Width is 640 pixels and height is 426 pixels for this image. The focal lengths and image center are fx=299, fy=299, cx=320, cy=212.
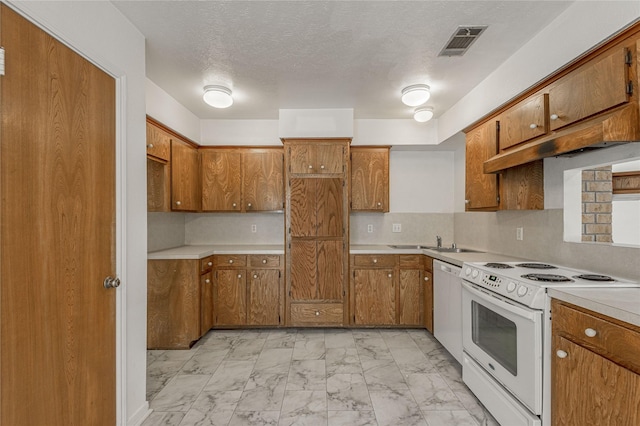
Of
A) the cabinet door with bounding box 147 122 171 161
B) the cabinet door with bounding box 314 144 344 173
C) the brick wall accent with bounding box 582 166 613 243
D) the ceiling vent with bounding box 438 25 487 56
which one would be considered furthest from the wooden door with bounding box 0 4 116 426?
the brick wall accent with bounding box 582 166 613 243

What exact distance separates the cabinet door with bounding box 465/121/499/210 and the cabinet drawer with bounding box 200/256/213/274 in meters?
2.72

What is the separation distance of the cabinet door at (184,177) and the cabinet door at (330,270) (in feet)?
4.96

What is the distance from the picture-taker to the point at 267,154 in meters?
3.57

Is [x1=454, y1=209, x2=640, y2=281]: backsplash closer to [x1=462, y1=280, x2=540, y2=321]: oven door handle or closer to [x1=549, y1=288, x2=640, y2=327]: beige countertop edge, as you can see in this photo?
[x1=549, y1=288, x2=640, y2=327]: beige countertop edge

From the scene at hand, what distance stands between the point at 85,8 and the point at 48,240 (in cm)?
114

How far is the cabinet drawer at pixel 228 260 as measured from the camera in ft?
10.9

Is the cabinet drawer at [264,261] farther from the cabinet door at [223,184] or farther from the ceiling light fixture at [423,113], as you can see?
the ceiling light fixture at [423,113]

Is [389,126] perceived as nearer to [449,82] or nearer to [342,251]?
[449,82]

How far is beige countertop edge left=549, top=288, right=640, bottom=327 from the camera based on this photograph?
3.66ft

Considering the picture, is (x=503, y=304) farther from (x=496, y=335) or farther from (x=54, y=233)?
(x=54, y=233)

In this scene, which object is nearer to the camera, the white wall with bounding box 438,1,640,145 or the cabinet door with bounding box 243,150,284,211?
the white wall with bounding box 438,1,640,145

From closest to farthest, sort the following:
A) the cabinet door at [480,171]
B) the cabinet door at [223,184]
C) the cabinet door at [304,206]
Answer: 1. the cabinet door at [480,171]
2. the cabinet door at [304,206]
3. the cabinet door at [223,184]

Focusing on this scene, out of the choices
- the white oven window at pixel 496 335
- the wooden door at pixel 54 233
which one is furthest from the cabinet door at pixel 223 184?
the white oven window at pixel 496 335

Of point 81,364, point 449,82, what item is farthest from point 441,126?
point 81,364
